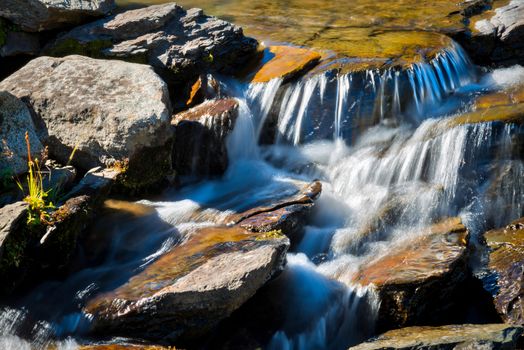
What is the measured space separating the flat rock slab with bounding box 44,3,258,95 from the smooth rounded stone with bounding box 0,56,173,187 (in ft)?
4.73

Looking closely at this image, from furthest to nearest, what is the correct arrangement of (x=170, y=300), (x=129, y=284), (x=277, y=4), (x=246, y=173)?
1. (x=277, y=4)
2. (x=246, y=173)
3. (x=129, y=284)
4. (x=170, y=300)

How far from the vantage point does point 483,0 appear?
13.2 m

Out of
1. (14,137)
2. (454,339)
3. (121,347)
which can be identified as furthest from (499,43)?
(121,347)

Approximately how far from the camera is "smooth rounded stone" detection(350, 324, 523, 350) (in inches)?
228

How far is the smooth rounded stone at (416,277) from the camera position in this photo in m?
6.67

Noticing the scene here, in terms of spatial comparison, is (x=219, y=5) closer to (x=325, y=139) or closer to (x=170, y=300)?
(x=325, y=139)

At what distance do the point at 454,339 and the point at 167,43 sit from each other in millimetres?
6737

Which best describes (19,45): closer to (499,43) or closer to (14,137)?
(14,137)

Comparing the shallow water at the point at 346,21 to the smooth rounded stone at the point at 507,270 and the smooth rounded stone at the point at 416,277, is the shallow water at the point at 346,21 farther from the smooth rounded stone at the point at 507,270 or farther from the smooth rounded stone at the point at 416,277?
the smooth rounded stone at the point at 416,277

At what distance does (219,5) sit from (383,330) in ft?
34.0

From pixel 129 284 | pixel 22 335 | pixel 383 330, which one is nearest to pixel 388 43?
pixel 383 330

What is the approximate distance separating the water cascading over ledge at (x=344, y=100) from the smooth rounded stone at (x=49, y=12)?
3236 mm

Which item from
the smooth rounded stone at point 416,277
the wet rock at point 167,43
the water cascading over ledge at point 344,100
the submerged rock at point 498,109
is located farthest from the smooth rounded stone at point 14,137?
the submerged rock at point 498,109

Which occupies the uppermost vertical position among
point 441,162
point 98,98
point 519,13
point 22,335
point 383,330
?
point 519,13
